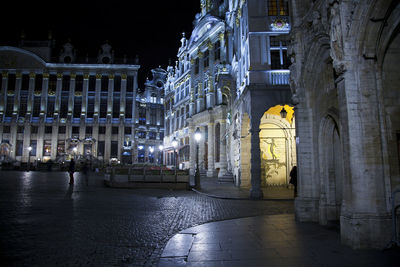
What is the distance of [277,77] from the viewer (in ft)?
55.8

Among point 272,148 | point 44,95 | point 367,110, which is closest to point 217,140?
point 272,148

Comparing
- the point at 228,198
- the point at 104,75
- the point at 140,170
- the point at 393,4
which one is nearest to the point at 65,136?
the point at 104,75

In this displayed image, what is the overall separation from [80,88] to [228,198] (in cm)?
5288

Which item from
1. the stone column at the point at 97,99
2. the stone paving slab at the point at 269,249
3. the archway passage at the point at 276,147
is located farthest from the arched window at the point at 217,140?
the stone column at the point at 97,99

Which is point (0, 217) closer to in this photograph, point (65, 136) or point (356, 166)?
point (356, 166)

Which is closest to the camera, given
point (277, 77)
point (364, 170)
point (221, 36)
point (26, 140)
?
point (364, 170)

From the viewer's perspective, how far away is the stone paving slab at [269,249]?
5117mm

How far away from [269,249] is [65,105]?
60.4 meters

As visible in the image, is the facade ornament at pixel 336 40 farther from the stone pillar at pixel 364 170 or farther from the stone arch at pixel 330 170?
the stone arch at pixel 330 170

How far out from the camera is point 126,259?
5.39 meters

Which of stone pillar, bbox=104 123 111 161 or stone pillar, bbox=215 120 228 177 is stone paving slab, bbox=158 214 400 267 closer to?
stone pillar, bbox=215 120 228 177

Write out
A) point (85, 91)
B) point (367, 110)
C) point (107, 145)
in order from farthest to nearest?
point (85, 91) < point (107, 145) < point (367, 110)

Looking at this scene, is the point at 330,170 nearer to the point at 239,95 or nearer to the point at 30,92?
the point at 239,95

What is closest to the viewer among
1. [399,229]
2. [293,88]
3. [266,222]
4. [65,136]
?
[399,229]
